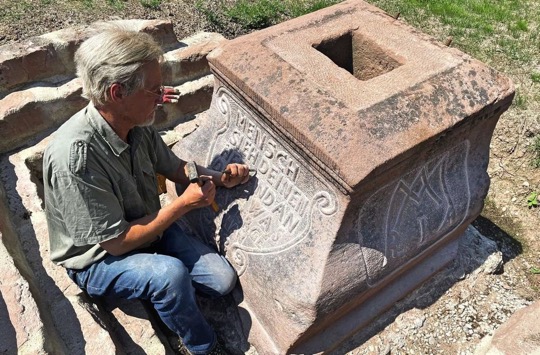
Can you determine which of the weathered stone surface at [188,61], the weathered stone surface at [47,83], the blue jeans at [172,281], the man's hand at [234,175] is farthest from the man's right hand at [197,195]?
the weathered stone surface at [188,61]

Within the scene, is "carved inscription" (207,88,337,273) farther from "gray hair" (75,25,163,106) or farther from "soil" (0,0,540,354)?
"soil" (0,0,540,354)

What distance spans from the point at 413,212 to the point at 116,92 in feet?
4.53

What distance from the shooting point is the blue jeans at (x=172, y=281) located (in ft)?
6.65

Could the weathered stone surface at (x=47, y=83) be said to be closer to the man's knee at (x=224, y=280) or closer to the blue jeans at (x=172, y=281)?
the blue jeans at (x=172, y=281)

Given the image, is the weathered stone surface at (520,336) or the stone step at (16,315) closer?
the stone step at (16,315)

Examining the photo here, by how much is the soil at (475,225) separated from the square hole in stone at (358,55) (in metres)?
1.23

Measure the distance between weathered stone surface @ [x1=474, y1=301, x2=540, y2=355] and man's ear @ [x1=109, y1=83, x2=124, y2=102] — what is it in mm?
1869

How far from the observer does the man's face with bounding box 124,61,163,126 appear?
1794 mm

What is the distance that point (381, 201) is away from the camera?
6.64 feet

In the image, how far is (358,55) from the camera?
7.97 feet

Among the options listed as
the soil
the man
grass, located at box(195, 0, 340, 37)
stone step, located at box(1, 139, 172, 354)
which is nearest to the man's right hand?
the man

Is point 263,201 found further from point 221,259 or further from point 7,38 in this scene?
point 7,38

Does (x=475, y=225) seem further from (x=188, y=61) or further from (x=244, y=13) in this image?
(x=244, y=13)

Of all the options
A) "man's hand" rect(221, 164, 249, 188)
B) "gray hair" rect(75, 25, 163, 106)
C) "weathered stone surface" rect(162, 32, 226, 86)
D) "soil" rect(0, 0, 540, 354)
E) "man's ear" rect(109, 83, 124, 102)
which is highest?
"gray hair" rect(75, 25, 163, 106)
